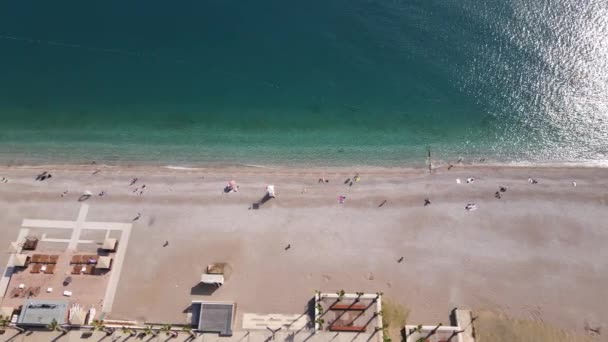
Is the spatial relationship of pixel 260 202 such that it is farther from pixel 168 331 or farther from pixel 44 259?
pixel 44 259

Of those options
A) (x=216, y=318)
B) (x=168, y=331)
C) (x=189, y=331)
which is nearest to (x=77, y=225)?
(x=168, y=331)

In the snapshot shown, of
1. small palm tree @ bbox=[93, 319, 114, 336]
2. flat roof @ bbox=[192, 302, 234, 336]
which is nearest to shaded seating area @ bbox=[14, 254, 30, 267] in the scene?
small palm tree @ bbox=[93, 319, 114, 336]

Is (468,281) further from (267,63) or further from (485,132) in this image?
(267,63)

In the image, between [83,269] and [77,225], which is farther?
[77,225]

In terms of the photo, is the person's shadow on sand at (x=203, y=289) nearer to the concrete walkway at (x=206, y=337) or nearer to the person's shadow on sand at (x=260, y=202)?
the concrete walkway at (x=206, y=337)

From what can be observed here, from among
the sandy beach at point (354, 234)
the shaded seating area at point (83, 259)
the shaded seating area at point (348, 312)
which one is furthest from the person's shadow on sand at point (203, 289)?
the shaded seating area at point (83, 259)

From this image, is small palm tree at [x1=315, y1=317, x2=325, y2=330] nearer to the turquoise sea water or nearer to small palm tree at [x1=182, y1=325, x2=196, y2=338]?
small palm tree at [x1=182, y1=325, x2=196, y2=338]
